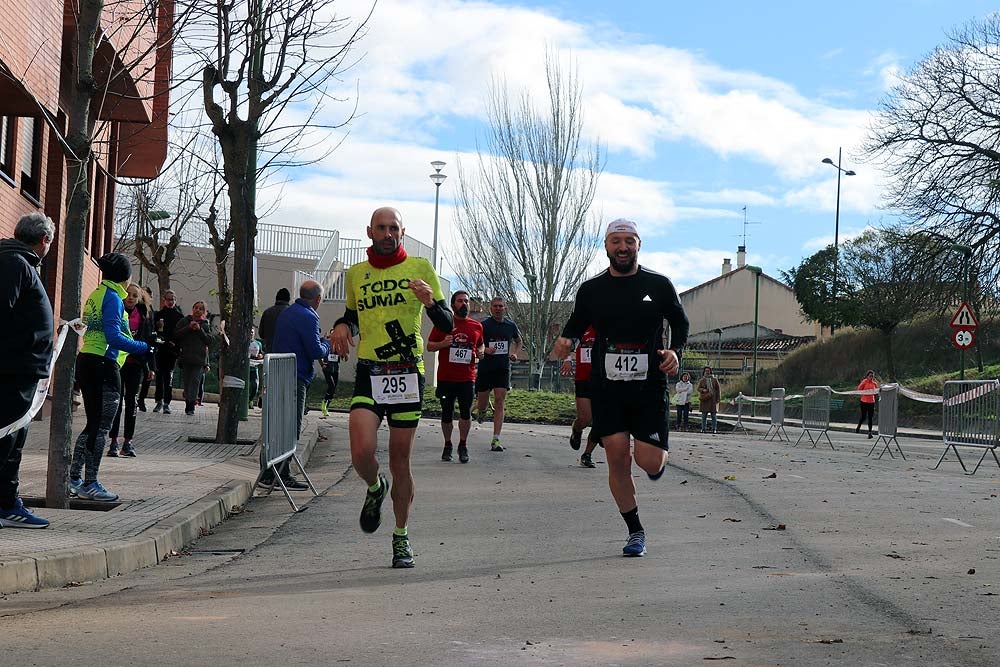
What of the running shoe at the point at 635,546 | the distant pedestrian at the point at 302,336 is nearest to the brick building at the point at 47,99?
the distant pedestrian at the point at 302,336

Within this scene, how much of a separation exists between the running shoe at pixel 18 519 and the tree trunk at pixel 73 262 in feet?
3.61

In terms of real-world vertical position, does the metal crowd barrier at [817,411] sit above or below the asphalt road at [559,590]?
above

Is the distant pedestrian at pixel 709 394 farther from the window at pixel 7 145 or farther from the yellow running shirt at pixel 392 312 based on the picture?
the yellow running shirt at pixel 392 312

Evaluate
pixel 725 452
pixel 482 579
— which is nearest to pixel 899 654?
pixel 482 579

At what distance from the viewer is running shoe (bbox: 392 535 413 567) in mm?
7762

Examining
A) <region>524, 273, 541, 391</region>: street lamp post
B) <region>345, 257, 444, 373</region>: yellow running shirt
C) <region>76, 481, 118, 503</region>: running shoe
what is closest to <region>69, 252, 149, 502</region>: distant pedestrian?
<region>76, 481, 118, 503</region>: running shoe

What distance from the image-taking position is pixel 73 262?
31.8 feet

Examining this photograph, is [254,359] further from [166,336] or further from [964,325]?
[964,325]

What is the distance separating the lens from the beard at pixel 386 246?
801 cm

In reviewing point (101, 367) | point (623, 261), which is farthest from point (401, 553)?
point (101, 367)

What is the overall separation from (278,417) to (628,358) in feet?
14.9

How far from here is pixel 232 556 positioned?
8.46 meters

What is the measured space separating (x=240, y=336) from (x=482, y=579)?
1018cm

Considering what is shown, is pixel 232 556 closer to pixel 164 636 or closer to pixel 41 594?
pixel 41 594
